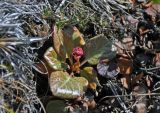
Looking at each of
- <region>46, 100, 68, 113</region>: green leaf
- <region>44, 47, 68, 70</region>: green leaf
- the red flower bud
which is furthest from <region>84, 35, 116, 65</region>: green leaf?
<region>46, 100, 68, 113</region>: green leaf

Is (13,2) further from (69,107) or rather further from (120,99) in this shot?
(120,99)

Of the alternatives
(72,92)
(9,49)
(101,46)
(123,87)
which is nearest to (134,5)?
(101,46)

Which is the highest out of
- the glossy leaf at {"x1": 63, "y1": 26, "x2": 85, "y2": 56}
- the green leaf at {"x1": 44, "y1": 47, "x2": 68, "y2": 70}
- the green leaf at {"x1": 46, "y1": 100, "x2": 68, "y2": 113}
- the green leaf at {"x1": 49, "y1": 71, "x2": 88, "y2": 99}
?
the glossy leaf at {"x1": 63, "y1": 26, "x2": 85, "y2": 56}

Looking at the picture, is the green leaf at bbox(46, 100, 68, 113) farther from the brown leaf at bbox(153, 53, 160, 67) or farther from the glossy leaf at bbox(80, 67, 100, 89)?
the brown leaf at bbox(153, 53, 160, 67)

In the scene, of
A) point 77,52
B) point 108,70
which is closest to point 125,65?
point 108,70

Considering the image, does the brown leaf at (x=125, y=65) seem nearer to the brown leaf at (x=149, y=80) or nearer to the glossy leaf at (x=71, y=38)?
the brown leaf at (x=149, y=80)
